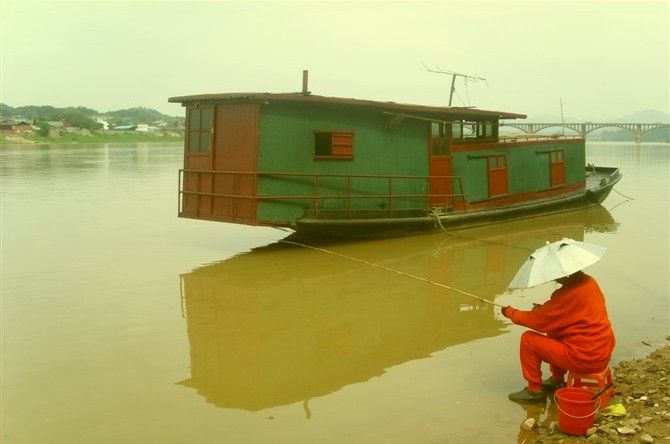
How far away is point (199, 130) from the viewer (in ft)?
39.3

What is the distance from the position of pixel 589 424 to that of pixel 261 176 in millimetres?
7743

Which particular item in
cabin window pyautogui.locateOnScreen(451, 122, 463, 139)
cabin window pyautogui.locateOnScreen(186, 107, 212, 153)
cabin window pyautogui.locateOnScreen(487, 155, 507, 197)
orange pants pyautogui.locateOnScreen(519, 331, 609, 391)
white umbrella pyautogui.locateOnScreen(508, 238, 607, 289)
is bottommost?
orange pants pyautogui.locateOnScreen(519, 331, 609, 391)

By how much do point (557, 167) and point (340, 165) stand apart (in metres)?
7.92

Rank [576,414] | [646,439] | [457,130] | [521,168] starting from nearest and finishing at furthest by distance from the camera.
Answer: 1. [646,439]
2. [576,414]
3. [457,130]
4. [521,168]

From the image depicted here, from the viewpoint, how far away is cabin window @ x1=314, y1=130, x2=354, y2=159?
1179cm

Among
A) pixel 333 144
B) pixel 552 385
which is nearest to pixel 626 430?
pixel 552 385

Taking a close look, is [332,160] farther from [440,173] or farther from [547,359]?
[547,359]

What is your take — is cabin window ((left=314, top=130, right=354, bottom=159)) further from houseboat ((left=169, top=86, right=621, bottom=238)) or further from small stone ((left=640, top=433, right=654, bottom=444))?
small stone ((left=640, top=433, right=654, bottom=444))

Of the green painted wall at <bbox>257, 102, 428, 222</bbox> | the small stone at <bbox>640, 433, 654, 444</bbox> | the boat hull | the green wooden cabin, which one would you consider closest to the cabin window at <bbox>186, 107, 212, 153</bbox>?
the green wooden cabin

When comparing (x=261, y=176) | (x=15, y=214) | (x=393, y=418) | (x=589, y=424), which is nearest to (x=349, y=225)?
(x=261, y=176)

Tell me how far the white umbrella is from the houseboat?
266 inches

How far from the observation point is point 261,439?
4668 mm

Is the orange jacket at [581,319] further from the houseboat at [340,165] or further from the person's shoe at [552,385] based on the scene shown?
the houseboat at [340,165]

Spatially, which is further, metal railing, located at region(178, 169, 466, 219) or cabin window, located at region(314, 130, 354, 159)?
cabin window, located at region(314, 130, 354, 159)
